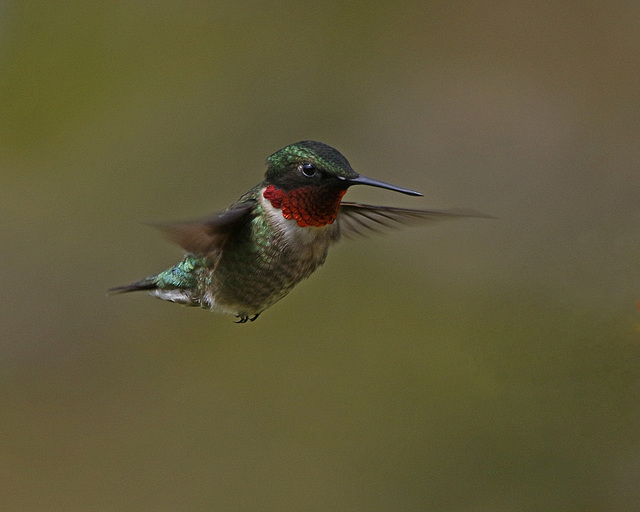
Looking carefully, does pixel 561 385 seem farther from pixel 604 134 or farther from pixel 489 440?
pixel 604 134

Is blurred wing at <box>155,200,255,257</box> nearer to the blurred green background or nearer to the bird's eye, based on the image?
the bird's eye

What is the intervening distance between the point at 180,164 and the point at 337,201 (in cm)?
174

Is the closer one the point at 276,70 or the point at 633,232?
the point at 633,232

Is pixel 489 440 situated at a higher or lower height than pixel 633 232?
lower

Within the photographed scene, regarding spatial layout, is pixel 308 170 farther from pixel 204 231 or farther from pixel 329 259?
pixel 329 259

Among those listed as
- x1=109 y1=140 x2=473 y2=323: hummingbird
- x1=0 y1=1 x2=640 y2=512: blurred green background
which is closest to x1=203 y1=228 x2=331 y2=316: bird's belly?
x1=109 y1=140 x2=473 y2=323: hummingbird

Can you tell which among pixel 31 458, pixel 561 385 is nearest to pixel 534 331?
pixel 561 385

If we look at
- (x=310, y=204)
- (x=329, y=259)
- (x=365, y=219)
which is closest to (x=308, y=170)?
(x=310, y=204)

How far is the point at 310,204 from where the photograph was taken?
525 mm

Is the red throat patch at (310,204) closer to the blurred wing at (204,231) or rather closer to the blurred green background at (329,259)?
the blurred wing at (204,231)

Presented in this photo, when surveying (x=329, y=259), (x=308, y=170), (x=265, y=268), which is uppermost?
(x=308, y=170)

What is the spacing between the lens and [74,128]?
7.39 ft

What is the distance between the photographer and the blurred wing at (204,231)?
440mm

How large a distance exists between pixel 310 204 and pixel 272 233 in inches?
2.6
